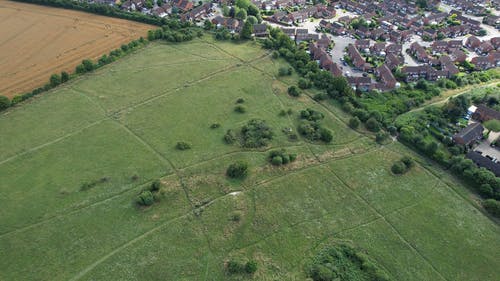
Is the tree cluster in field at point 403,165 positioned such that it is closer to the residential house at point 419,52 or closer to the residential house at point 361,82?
the residential house at point 361,82

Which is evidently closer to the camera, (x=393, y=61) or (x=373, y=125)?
(x=373, y=125)

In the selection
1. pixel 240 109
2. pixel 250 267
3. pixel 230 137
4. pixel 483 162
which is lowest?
pixel 250 267

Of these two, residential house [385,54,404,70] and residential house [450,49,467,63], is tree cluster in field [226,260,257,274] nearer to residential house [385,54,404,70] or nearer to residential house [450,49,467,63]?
residential house [385,54,404,70]

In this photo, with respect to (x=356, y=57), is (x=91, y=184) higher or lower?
lower

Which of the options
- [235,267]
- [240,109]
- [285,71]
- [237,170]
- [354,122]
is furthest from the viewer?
[285,71]

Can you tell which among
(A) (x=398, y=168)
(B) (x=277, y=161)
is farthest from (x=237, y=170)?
(A) (x=398, y=168)

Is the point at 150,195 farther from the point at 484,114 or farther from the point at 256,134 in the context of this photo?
the point at 484,114
